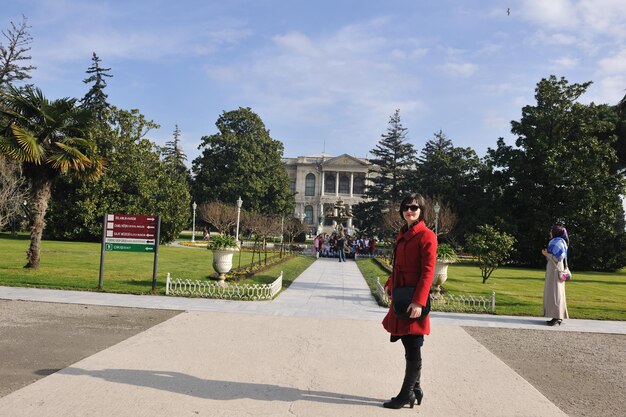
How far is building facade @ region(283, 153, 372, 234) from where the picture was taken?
83.4 metres

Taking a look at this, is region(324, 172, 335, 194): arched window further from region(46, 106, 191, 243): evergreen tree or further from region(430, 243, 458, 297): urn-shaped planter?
region(430, 243, 458, 297): urn-shaped planter

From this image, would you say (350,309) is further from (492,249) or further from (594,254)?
(594,254)

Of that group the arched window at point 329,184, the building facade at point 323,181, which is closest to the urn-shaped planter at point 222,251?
the building facade at point 323,181

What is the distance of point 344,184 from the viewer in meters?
86.3

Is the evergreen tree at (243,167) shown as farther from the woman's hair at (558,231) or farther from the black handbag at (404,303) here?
the black handbag at (404,303)

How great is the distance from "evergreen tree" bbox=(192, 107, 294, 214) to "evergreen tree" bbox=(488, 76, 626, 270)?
2405 centimetres

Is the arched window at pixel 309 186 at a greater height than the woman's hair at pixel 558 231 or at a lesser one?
greater

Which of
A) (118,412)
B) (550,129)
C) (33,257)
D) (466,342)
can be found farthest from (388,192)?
(118,412)

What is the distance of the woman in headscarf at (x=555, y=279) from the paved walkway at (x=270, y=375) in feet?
6.81

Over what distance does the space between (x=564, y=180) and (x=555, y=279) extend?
24.8 meters

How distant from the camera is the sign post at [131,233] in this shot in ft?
37.1

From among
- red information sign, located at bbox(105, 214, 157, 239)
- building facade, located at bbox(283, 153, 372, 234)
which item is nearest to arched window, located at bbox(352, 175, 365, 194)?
building facade, located at bbox(283, 153, 372, 234)

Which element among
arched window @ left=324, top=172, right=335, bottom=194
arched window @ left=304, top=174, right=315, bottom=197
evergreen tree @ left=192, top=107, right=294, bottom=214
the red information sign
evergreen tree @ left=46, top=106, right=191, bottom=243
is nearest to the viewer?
the red information sign

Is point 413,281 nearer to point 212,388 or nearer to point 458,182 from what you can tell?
point 212,388
